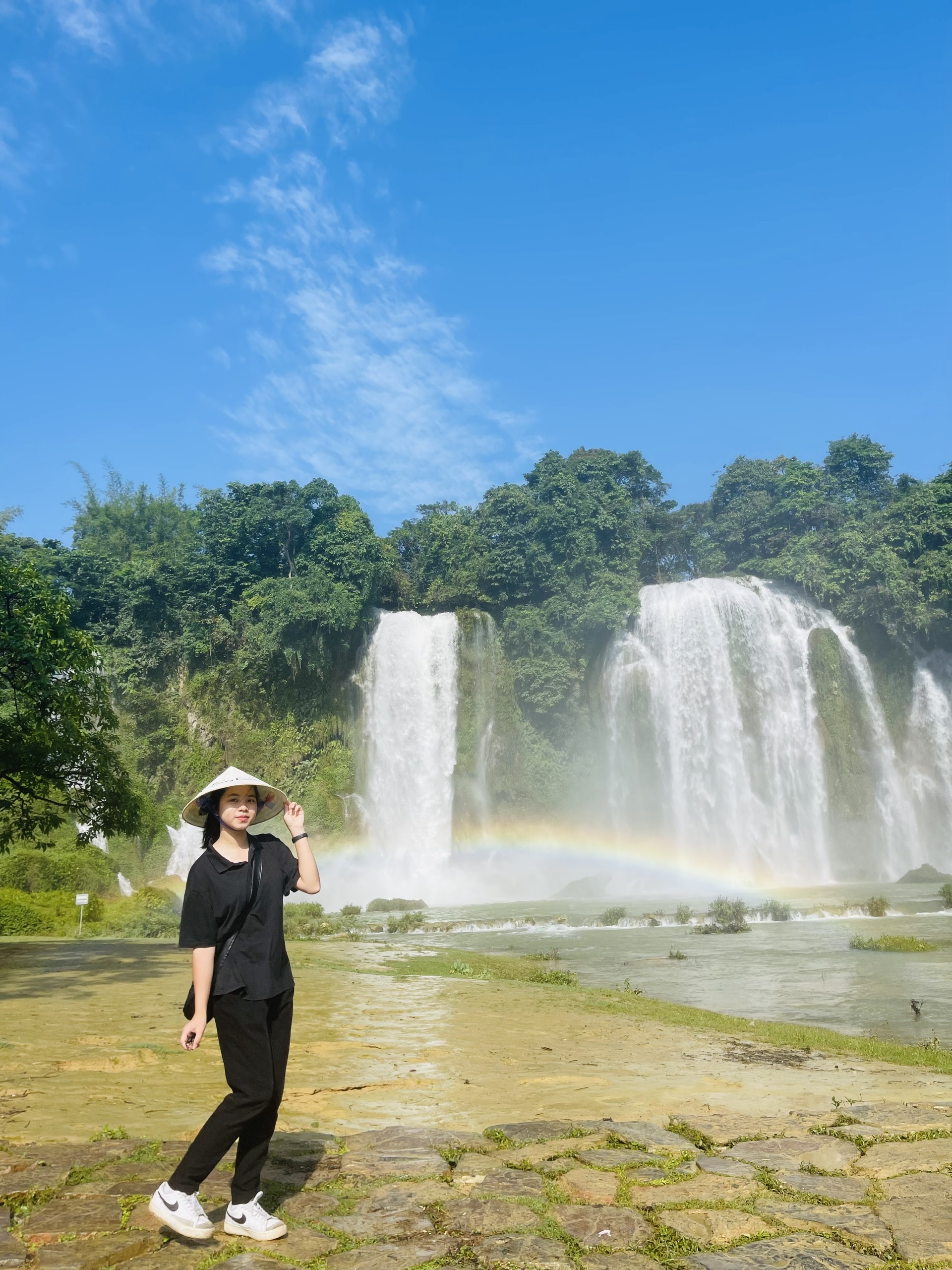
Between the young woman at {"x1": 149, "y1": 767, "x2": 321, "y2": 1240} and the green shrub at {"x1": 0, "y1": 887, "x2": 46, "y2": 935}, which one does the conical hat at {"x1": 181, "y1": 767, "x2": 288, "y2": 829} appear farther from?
the green shrub at {"x1": 0, "y1": 887, "x2": 46, "y2": 935}

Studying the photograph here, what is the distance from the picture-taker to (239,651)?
128 ft

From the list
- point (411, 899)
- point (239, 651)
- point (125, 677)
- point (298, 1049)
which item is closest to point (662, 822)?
point (411, 899)

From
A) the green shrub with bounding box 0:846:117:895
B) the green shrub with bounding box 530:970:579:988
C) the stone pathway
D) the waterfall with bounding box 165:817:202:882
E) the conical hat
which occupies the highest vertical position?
the waterfall with bounding box 165:817:202:882

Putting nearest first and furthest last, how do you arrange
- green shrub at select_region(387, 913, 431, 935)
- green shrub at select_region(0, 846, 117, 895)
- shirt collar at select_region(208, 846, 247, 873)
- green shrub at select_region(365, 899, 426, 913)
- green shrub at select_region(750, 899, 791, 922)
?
shirt collar at select_region(208, 846, 247, 873) → green shrub at select_region(750, 899, 791, 922) → green shrub at select_region(387, 913, 431, 935) → green shrub at select_region(0, 846, 117, 895) → green shrub at select_region(365, 899, 426, 913)

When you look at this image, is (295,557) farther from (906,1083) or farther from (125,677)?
(906,1083)

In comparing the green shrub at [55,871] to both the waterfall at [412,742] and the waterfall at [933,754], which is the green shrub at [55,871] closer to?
the waterfall at [412,742]

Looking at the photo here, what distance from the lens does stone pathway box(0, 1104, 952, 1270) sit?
3.32m

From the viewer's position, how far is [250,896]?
3920 mm

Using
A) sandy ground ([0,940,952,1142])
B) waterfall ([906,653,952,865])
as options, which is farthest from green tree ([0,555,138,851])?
waterfall ([906,653,952,865])

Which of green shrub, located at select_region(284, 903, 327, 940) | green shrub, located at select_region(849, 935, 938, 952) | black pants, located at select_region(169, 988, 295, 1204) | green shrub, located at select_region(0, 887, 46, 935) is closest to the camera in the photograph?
black pants, located at select_region(169, 988, 295, 1204)

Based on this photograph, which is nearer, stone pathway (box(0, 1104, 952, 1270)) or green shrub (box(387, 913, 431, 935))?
stone pathway (box(0, 1104, 952, 1270))

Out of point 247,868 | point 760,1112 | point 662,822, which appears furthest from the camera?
point 662,822

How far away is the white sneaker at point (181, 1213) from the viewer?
11.4 feet

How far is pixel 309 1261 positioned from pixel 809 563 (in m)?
39.9
